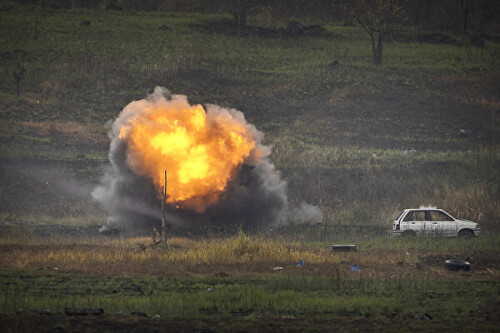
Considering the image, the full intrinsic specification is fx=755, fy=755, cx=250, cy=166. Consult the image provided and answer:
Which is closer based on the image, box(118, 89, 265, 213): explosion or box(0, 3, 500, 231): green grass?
box(118, 89, 265, 213): explosion

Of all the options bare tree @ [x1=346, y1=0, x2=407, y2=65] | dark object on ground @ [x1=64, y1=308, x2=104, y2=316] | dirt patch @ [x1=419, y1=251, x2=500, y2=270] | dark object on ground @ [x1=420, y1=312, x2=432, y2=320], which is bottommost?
dirt patch @ [x1=419, y1=251, x2=500, y2=270]

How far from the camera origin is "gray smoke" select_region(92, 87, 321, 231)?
36.2 meters

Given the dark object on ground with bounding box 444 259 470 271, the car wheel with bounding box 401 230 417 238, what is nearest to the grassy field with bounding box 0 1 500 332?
the dark object on ground with bounding box 444 259 470 271

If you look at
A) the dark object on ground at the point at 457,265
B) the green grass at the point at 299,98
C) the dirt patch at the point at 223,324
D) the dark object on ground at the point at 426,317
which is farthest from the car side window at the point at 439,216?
the dirt patch at the point at 223,324

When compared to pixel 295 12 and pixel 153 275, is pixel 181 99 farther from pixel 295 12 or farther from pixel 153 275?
pixel 295 12

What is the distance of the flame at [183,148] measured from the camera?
118 feet

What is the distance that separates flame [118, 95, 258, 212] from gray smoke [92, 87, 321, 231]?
1.20ft

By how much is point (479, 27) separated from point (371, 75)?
2861cm

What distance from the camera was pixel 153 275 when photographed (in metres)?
24.2

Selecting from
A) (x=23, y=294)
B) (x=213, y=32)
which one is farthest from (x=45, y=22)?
(x=23, y=294)

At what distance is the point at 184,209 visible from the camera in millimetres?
35875

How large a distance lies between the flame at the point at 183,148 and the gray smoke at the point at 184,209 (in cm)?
37

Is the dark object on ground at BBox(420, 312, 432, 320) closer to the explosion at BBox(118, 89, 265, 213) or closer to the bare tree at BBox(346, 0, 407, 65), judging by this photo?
the explosion at BBox(118, 89, 265, 213)

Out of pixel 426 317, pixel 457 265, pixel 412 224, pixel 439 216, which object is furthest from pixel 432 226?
pixel 426 317
